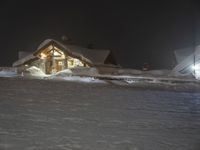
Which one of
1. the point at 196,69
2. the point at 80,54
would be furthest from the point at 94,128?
the point at 80,54

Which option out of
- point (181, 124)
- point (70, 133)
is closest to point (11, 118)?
point (70, 133)

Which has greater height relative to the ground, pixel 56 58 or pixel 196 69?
pixel 56 58

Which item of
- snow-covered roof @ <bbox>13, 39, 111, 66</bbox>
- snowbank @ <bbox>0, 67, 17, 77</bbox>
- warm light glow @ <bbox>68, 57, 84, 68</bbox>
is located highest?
snow-covered roof @ <bbox>13, 39, 111, 66</bbox>

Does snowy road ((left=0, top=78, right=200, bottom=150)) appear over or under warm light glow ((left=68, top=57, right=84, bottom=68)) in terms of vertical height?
under

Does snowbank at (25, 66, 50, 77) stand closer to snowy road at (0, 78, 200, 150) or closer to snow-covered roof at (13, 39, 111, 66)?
snow-covered roof at (13, 39, 111, 66)

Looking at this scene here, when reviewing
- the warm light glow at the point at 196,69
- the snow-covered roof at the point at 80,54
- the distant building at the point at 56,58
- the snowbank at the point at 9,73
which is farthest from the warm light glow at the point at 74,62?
the warm light glow at the point at 196,69

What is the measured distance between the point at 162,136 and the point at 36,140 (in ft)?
8.61

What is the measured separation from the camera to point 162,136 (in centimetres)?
655

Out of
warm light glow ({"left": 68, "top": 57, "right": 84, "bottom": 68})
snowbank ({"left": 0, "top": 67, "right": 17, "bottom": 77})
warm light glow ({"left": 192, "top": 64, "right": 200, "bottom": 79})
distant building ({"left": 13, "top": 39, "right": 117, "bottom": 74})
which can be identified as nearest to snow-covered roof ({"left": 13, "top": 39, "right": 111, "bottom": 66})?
distant building ({"left": 13, "top": 39, "right": 117, "bottom": 74})

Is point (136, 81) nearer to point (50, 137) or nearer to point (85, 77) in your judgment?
Result: point (85, 77)

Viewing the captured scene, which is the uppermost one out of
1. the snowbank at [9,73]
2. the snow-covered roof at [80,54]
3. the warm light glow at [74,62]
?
the snow-covered roof at [80,54]

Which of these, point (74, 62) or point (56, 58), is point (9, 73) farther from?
point (74, 62)

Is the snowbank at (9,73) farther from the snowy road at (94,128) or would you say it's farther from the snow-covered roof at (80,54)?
the snowy road at (94,128)

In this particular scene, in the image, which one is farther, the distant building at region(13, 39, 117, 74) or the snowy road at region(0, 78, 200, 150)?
the distant building at region(13, 39, 117, 74)
